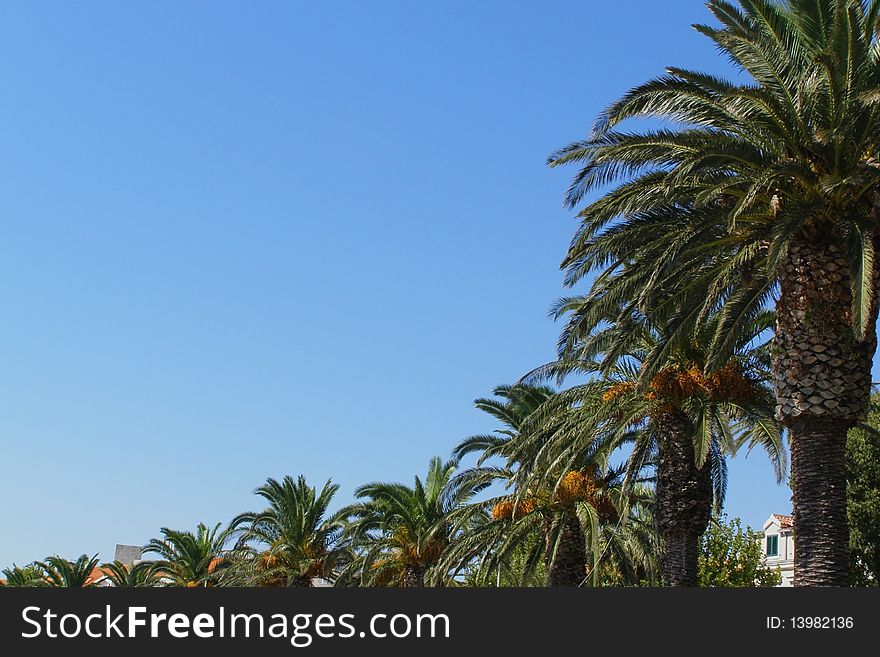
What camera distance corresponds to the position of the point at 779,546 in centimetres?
6300

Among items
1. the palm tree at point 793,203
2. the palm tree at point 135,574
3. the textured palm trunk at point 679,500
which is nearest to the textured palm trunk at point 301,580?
the palm tree at point 135,574

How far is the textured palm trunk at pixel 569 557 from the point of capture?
30531 mm

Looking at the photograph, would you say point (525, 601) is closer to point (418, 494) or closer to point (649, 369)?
point (649, 369)

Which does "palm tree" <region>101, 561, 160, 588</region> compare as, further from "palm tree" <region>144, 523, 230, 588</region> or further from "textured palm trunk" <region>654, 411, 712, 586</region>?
"textured palm trunk" <region>654, 411, 712, 586</region>

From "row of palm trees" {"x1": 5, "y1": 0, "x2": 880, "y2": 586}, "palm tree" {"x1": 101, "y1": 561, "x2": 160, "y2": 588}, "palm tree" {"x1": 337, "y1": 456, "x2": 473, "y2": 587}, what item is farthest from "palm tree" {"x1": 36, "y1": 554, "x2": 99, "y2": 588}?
"row of palm trees" {"x1": 5, "y1": 0, "x2": 880, "y2": 586}

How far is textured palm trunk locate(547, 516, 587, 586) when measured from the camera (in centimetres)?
3053

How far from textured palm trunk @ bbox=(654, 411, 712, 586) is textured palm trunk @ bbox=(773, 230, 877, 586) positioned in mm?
7027

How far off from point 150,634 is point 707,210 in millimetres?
10913

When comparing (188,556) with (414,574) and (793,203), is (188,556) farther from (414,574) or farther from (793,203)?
(793,203)

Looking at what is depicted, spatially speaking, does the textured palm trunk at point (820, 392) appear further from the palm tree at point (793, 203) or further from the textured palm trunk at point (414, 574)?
the textured palm trunk at point (414, 574)

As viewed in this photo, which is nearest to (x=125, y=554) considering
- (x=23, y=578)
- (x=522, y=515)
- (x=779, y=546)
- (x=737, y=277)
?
(x=23, y=578)

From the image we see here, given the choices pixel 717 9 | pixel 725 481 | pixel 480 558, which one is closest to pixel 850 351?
pixel 717 9

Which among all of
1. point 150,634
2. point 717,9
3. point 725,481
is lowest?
point 150,634

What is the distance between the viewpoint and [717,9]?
1830 cm
